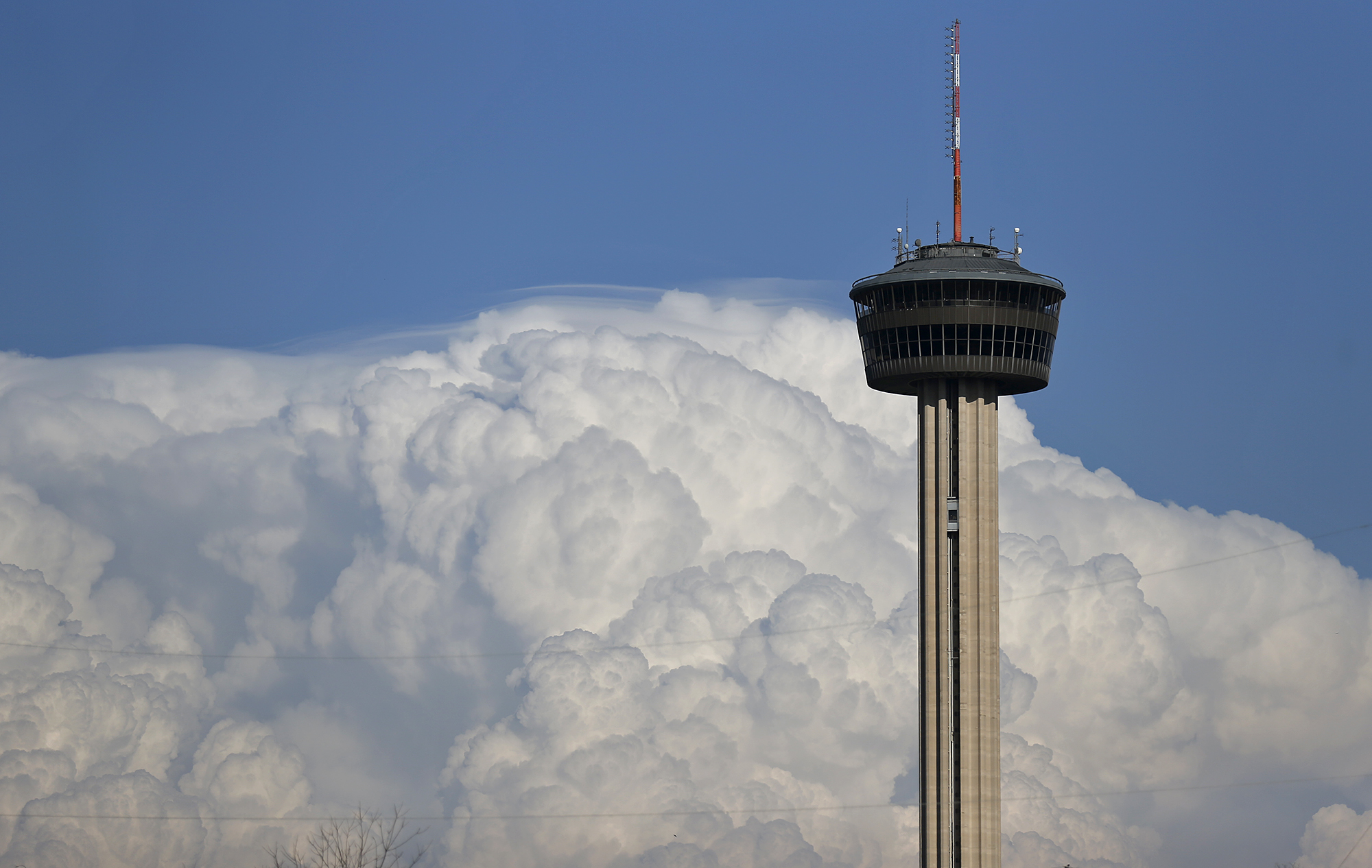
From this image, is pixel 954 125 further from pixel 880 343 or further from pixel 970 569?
pixel 970 569

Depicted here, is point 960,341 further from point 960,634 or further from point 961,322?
point 960,634

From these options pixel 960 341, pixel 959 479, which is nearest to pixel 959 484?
pixel 959 479

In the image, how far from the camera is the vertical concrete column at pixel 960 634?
16138 centimetres

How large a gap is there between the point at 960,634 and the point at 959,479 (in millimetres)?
13329

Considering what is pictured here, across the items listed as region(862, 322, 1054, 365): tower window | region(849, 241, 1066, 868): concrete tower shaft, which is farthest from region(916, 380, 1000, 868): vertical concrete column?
region(862, 322, 1054, 365): tower window

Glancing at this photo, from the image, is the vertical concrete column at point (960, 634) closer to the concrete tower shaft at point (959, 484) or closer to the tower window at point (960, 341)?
the concrete tower shaft at point (959, 484)

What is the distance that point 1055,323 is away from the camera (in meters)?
170

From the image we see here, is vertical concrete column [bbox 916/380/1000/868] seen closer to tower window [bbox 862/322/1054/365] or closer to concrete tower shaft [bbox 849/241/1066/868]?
concrete tower shaft [bbox 849/241/1066/868]

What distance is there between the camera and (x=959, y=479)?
16488 cm

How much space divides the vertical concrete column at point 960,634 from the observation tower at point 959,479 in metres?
0.11

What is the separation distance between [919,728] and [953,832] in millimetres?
9178

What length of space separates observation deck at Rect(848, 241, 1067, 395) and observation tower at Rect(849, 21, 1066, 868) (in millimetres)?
119

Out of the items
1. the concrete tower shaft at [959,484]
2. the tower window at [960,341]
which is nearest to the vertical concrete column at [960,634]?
the concrete tower shaft at [959,484]

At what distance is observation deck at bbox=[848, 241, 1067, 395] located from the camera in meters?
165
